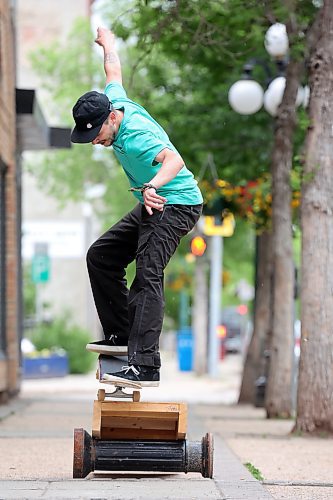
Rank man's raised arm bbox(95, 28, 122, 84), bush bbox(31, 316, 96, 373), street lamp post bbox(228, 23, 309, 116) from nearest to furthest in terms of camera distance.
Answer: man's raised arm bbox(95, 28, 122, 84) → street lamp post bbox(228, 23, 309, 116) → bush bbox(31, 316, 96, 373)

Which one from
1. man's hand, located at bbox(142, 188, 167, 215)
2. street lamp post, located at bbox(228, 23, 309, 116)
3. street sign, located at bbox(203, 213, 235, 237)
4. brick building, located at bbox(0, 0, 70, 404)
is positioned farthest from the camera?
street sign, located at bbox(203, 213, 235, 237)

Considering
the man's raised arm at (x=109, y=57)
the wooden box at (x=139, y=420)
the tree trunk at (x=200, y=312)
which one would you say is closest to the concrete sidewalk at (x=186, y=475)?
the wooden box at (x=139, y=420)

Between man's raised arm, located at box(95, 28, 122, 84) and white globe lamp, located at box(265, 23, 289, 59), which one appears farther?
white globe lamp, located at box(265, 23, 289, 59)

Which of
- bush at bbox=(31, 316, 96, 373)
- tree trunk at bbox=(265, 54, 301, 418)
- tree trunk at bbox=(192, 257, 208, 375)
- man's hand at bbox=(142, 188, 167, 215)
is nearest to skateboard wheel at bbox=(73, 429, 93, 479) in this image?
man's hand at bbox=(142, 188, 167, 215)

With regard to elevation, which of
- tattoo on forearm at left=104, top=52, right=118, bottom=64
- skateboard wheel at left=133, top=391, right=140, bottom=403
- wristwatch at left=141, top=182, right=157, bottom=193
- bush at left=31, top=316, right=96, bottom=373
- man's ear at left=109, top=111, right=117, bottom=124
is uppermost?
tattoo on forearm at left=104, top=52, right=118, bottom=64

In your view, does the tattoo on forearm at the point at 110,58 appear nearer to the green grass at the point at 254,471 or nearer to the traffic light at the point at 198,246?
the green grass at the point at 254,471

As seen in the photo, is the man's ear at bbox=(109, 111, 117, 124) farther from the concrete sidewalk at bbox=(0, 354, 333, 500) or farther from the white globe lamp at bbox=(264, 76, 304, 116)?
the white globe lamp at bbox=(264, 76, 304, 116)

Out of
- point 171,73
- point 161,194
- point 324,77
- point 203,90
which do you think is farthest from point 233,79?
point 161,194

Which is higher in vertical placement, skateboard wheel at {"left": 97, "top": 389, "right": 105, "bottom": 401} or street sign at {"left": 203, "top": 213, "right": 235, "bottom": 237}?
street sign at {"left": 203, "top": 213, "right": 235, "bottom": 237}

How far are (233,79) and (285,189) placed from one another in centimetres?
446

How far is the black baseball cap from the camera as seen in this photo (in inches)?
272

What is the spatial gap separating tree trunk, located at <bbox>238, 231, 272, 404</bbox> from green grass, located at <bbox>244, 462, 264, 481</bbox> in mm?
11370

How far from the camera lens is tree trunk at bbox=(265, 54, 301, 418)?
15.7 metres

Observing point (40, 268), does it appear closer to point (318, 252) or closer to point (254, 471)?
point (318, 252)
